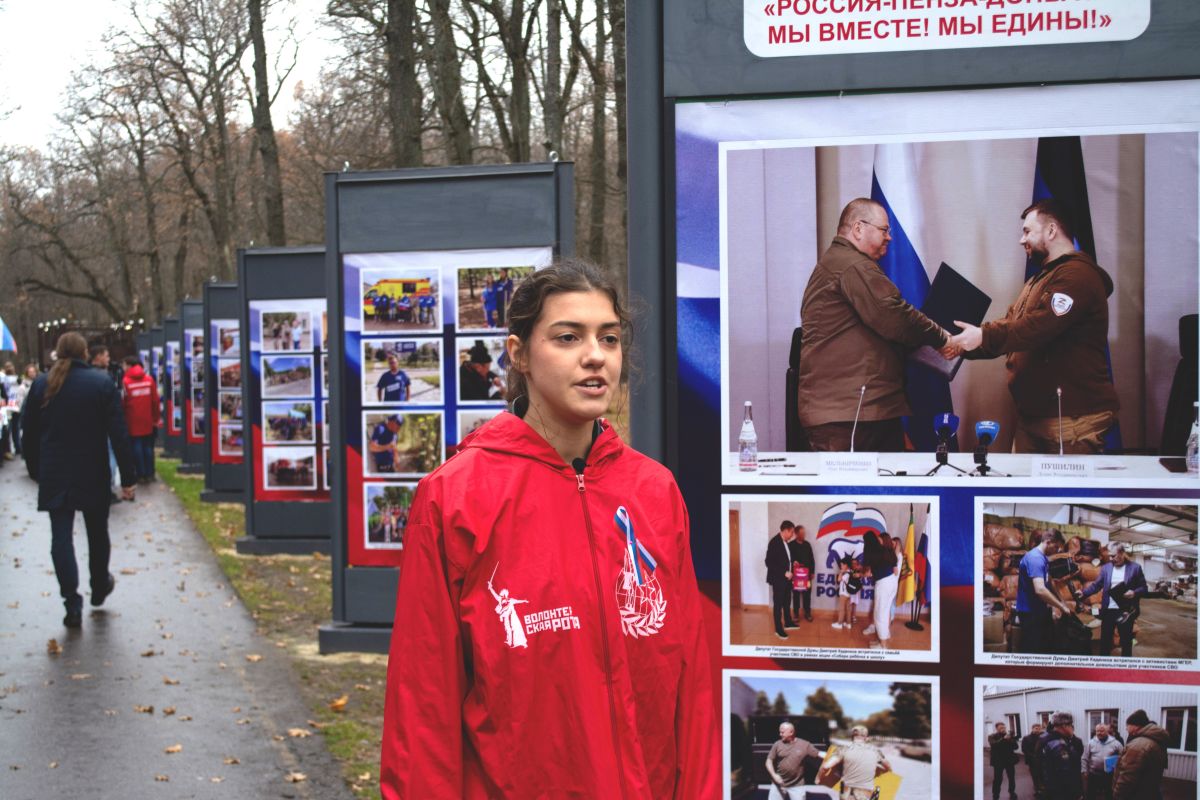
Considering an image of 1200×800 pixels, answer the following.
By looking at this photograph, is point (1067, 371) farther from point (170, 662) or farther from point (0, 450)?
point (0, 450)

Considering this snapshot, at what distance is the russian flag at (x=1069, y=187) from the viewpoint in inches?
128

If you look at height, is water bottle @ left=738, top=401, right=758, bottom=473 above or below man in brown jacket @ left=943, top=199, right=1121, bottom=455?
below

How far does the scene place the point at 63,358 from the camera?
1058 cm

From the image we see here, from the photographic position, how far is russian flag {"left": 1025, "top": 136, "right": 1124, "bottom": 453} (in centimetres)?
325

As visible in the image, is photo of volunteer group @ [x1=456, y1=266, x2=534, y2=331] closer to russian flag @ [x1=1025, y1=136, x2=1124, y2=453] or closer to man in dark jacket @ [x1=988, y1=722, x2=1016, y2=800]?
russian flag @ [x1=1025, y1=136, x2=1124, y2=453]

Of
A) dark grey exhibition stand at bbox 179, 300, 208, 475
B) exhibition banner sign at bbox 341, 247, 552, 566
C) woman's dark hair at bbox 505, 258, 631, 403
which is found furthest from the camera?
dark grey exhibition stand at bbox 179, 300, 208, 475

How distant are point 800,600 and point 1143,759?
2.87 feet

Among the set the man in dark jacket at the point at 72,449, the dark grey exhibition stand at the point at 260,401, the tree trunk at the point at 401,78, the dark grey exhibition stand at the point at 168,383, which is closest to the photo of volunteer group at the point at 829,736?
the man in dark jacket at the point at 72,449

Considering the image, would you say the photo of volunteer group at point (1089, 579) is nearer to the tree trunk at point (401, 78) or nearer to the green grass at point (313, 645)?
the green grass at point (313, 645)

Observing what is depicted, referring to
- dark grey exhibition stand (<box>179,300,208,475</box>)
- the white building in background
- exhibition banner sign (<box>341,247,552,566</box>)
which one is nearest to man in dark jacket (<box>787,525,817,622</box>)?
the white building in background

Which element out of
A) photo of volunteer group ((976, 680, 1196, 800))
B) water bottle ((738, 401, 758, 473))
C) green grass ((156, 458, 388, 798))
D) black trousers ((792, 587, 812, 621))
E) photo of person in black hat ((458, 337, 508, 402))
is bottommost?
green grass ((156, 458, 388, 798))

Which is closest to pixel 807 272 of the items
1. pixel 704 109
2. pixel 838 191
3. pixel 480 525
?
pixel 838 191

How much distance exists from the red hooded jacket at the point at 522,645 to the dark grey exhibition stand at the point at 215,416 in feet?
52.4

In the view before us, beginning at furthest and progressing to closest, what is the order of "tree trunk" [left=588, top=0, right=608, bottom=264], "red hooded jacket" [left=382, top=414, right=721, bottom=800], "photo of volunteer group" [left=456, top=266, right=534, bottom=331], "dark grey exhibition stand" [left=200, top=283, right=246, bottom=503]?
1. "tree trunk" [left=588, top=0, right=608, bottom=264]
2. "dark grey exhibition stand" [left=200, top=283, right=246, bottom=503]
3. "photo of volunteer group" [left=456, top=266, right=534, bottom=331]
4. "red hooded jacket" [left=382, top=414, right=721, bottom=800]
